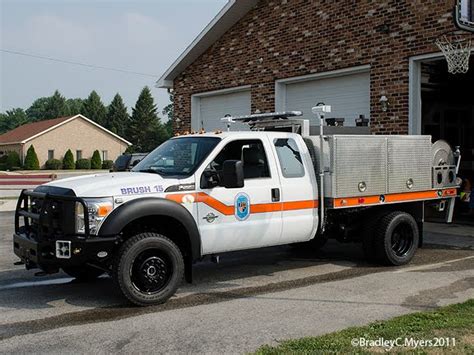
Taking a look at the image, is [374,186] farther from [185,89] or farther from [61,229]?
[185,89]

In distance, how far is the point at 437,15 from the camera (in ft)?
37.1

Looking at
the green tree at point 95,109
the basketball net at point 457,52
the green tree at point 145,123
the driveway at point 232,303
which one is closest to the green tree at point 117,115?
the green tree at point 95,109

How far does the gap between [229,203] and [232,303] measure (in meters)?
1.15

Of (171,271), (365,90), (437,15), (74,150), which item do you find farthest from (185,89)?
→ (74,150)

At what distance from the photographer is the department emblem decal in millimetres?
6762

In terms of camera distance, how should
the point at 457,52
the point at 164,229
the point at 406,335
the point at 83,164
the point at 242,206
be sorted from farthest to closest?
the point at 83,164, the point at 457,52, the point at 242,206, the point at 164,229, the point at 406,335

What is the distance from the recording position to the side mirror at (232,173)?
6387 mm

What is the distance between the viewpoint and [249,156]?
718cm

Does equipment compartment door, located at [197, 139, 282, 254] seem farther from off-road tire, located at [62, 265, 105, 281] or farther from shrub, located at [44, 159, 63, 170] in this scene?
shrub, located at [44, 159, 63, 170]

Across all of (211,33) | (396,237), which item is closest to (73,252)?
(396,237)

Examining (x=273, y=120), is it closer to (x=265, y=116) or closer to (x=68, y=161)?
(x=265, y=116)

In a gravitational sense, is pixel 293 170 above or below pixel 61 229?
above

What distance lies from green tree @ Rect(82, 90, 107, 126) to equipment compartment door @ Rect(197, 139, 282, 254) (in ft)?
329

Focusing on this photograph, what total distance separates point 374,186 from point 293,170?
129cm
